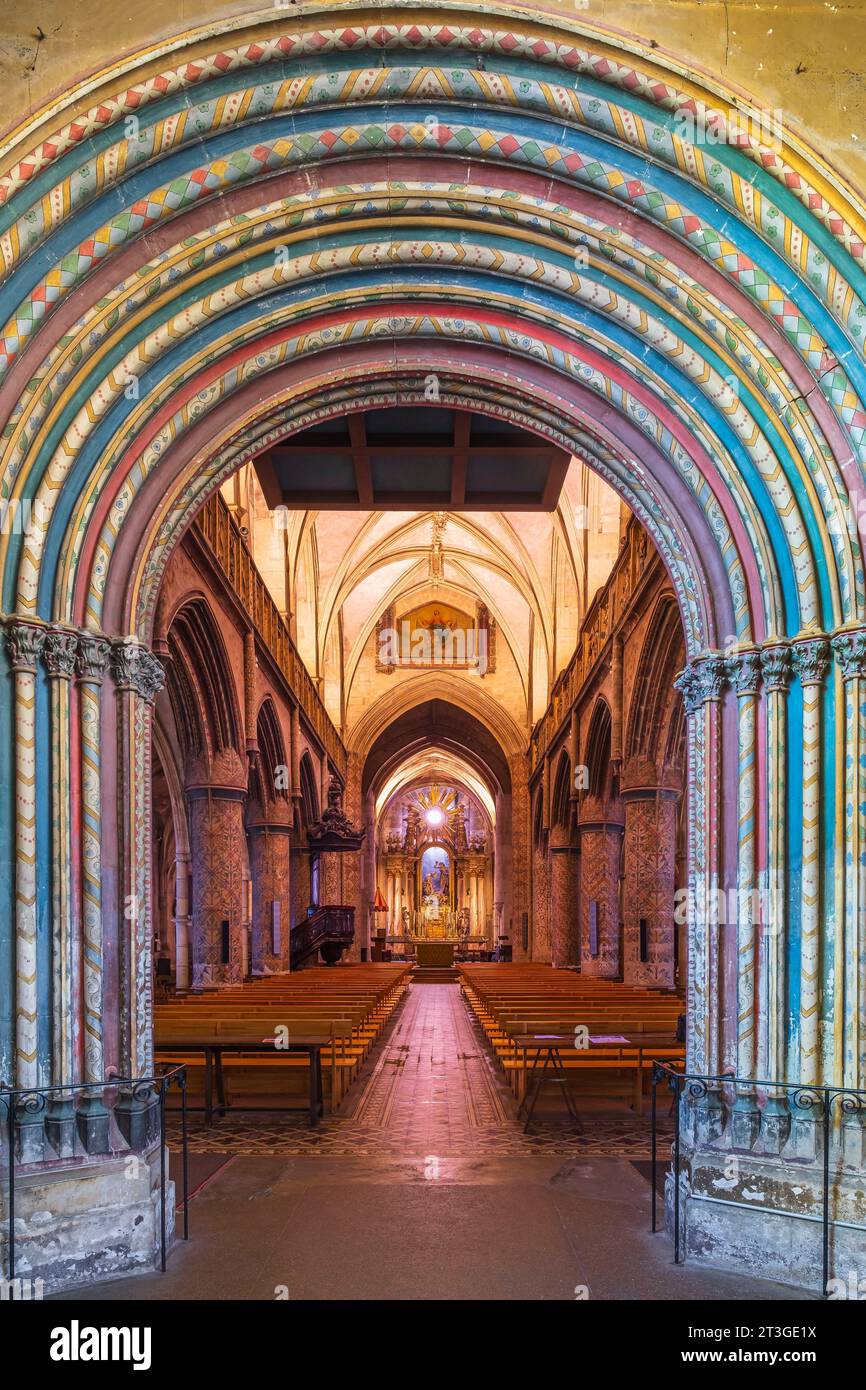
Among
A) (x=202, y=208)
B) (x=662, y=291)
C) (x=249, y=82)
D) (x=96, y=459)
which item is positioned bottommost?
(x=96, y=459)

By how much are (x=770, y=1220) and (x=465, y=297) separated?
6.26 meters

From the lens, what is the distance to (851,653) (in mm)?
6762

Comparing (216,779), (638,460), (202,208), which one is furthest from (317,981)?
(202,208)

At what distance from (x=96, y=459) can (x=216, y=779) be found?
371 inches

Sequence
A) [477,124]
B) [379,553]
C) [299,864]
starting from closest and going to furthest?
[477,124] < [299,864] < [379,553]

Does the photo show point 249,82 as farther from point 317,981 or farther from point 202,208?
point 317,981

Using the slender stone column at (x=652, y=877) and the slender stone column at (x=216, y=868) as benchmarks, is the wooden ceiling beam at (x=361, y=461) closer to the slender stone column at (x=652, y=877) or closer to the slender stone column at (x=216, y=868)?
the slender stone column at (x=216, y=868)

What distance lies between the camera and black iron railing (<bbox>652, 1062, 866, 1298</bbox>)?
20.7 feet

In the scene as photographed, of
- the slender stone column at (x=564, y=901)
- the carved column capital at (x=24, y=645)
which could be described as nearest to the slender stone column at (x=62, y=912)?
Answer: the carved column capital at (x=24, y=645)

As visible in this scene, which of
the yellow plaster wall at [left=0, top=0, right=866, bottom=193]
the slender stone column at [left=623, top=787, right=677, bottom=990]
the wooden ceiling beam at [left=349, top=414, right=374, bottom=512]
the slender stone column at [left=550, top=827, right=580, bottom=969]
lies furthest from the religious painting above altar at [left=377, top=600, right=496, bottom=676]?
the yellow plaster wall at [left=0, top=0, right=866, bottom=193]

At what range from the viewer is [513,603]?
31.9 metres

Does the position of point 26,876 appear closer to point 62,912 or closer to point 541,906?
point 62,912

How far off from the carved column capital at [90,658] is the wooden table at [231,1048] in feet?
13.4

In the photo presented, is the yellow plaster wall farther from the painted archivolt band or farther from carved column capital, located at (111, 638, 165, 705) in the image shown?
carved column capital, located at (111, 638, 165, 705)
